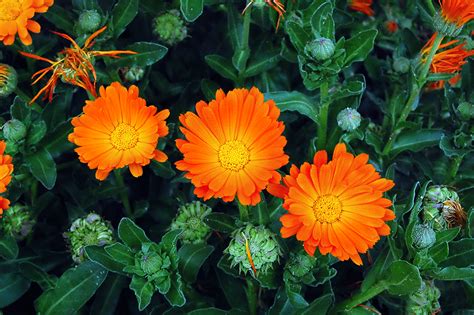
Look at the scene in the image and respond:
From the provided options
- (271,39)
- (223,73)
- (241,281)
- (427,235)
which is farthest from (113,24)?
(427,235)

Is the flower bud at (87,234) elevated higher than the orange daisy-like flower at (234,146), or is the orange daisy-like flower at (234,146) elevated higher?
the orange daisy-like flower at (234,146)

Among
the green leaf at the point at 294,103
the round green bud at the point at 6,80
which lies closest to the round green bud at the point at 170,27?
the green leaf at the point at 294,103

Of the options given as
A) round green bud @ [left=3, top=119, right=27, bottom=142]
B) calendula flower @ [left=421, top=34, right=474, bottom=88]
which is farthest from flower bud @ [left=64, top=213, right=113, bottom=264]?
calendula flower @ [left=421, top=34, right=474, bottom=88]

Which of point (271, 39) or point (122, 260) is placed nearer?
point (122, 260)

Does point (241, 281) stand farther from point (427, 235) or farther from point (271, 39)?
point (271, 39)

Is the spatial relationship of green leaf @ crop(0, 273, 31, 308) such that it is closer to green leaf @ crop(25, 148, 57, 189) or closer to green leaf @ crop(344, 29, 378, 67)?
green leaf @ crop(25, 148, 57, 189)

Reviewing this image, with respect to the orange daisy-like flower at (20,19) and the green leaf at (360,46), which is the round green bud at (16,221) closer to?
the orange daisy-like flower at (20,19)
